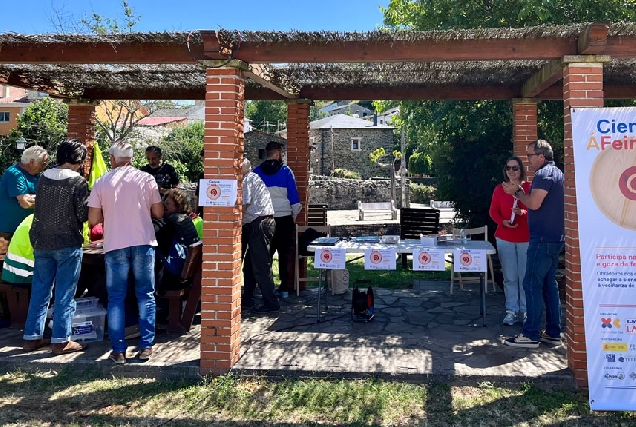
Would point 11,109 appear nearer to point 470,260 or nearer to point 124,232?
point 124,232

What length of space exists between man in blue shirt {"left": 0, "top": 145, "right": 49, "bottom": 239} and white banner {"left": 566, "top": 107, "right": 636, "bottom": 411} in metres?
5.09

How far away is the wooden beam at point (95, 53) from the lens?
186 inches

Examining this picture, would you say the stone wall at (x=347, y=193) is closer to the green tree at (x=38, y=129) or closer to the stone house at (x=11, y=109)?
the green tree at (x=38, y=129)

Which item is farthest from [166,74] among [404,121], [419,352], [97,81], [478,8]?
[404,121]

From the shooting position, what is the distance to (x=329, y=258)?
17.8 feet

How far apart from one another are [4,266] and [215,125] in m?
2.85

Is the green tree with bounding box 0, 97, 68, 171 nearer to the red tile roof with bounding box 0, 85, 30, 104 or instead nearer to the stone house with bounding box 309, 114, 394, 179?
the red tile roof with bounding box 0, 85, 30, 104

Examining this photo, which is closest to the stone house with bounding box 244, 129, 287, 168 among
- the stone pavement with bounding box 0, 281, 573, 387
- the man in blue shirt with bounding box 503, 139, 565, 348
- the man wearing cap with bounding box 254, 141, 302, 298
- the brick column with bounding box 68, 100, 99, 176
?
the brick column with bounding box 68, 100, 99, 176

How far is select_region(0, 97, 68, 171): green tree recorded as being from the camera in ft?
63.4

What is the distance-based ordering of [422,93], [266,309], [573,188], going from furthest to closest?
[422,93]
[266,309]
[573,188]

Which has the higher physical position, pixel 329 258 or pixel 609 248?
pixel 609 248

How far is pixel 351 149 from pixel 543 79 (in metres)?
36.0

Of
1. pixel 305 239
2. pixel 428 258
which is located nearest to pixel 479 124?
pixel 305 239

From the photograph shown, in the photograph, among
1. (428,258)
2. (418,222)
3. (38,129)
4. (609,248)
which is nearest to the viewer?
(609,248)
